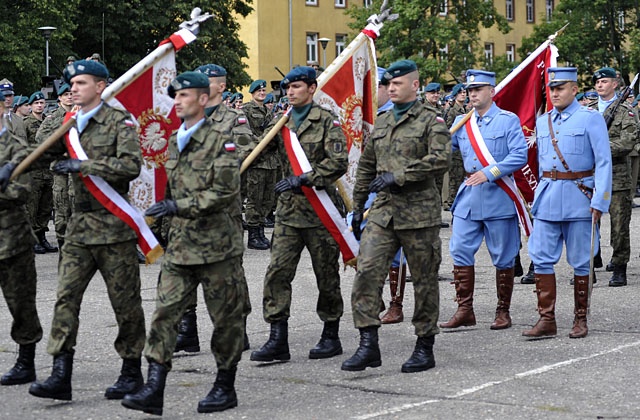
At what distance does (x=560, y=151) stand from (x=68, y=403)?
172 inches

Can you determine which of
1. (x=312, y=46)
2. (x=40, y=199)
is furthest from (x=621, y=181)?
(x=312, y=46)

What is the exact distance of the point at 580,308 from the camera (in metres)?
9.71

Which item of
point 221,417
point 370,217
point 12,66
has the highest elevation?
point 12,66

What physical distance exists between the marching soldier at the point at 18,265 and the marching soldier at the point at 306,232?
154cm

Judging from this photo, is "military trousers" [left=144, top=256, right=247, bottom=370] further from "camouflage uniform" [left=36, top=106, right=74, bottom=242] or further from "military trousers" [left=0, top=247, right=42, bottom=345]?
"camouflage uniform" [left=36, top=106, right=74, bottom=242]

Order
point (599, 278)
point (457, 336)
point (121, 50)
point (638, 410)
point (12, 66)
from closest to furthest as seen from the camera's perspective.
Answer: point (638, 410) < point (457, 336) < point (599, 278) < point (12, 66) < point (121, 50)

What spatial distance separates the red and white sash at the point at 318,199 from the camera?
8859mm

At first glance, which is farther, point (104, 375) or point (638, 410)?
point (104, 375)

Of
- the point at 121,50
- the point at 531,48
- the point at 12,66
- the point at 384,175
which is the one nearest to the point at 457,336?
the point at 384,175

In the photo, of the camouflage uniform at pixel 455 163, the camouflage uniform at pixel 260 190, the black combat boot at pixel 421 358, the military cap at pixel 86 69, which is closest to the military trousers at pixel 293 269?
the black combat boot at pixel 421 358

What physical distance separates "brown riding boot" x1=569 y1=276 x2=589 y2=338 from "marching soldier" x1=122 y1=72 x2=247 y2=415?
10.3 feet

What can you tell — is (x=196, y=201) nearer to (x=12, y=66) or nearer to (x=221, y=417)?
(x=221, y=417)

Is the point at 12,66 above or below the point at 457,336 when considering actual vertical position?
above

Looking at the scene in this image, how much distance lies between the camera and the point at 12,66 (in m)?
43.0
